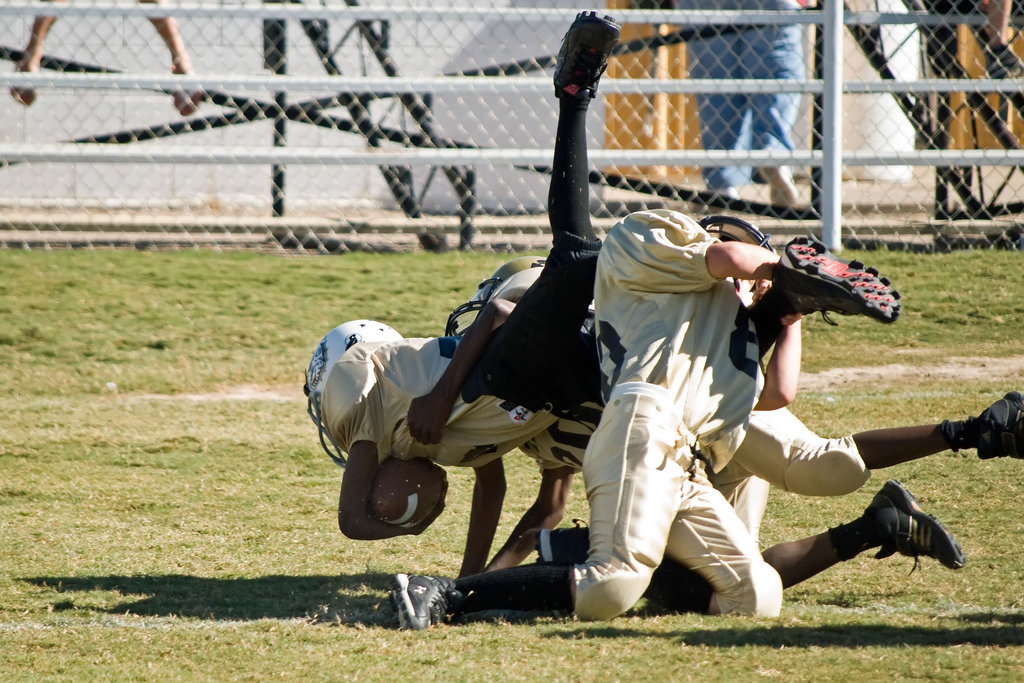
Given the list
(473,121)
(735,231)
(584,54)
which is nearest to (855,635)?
(735,231)

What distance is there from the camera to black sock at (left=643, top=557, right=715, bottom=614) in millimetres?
3088

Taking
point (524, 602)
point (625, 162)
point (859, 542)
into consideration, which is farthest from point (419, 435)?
point (625, 162)

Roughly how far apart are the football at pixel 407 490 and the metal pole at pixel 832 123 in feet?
14.1

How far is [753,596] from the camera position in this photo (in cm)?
300

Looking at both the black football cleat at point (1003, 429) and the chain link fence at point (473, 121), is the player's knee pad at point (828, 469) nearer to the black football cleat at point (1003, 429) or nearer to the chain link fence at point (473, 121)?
the black football cleat at point (1003, 429)

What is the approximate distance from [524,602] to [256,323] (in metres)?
3.97

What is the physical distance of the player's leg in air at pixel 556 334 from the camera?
3.01 m

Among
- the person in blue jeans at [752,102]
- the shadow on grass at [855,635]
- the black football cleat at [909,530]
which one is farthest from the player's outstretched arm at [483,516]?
the person in blue jeans at [752,102]

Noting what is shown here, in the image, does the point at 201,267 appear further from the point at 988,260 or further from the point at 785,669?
the point at 785,669

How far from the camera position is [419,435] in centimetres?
347

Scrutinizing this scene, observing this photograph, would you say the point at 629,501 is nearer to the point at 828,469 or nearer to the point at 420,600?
the point at 420,600

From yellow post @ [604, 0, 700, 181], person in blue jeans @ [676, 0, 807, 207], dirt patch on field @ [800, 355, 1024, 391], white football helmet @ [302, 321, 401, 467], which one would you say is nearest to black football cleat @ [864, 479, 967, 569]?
white football helmet @ [302, 321, 401, 467]

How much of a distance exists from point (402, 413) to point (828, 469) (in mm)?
1252

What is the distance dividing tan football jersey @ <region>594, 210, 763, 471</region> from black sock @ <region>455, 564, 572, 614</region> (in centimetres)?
52
